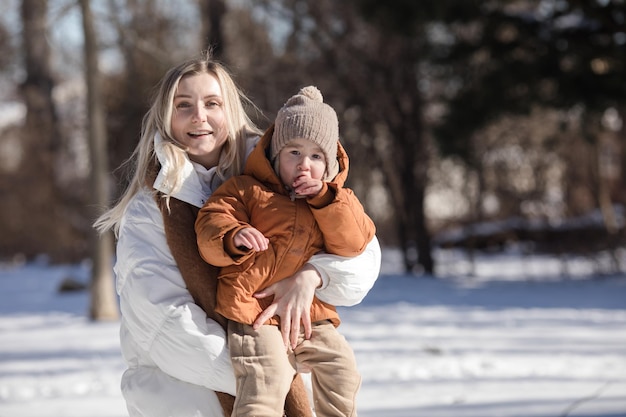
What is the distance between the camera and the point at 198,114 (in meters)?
2.56

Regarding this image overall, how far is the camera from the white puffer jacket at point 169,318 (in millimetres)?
2324

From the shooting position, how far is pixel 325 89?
15484 millimetres

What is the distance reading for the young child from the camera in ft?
7.50

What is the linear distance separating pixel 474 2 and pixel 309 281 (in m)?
9.84

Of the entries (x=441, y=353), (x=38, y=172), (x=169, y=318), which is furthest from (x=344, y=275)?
(x=38, y=172)

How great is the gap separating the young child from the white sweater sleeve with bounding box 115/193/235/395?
6 centimetres

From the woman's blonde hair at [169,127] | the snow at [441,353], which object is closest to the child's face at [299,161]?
the woman's blonde hair at [169,127]

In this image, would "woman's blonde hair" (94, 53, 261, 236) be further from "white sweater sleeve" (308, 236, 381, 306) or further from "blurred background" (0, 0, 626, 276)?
"blurred background" (0, 0, 626, 276)

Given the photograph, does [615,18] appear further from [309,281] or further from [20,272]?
[20,272]

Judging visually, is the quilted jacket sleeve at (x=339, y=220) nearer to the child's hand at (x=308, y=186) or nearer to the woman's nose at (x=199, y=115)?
the child's hand at (x=308, y=186)

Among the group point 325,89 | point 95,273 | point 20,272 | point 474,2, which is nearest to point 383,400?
point 95,273

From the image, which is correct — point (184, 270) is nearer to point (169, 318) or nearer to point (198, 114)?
point (169, 318)

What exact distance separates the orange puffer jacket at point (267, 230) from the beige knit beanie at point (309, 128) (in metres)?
0.09

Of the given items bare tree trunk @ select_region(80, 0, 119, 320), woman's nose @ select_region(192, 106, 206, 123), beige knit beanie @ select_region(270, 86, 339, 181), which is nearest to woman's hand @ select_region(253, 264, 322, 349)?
beige knit beanie @ select_region(270, 86, 339, 181)
